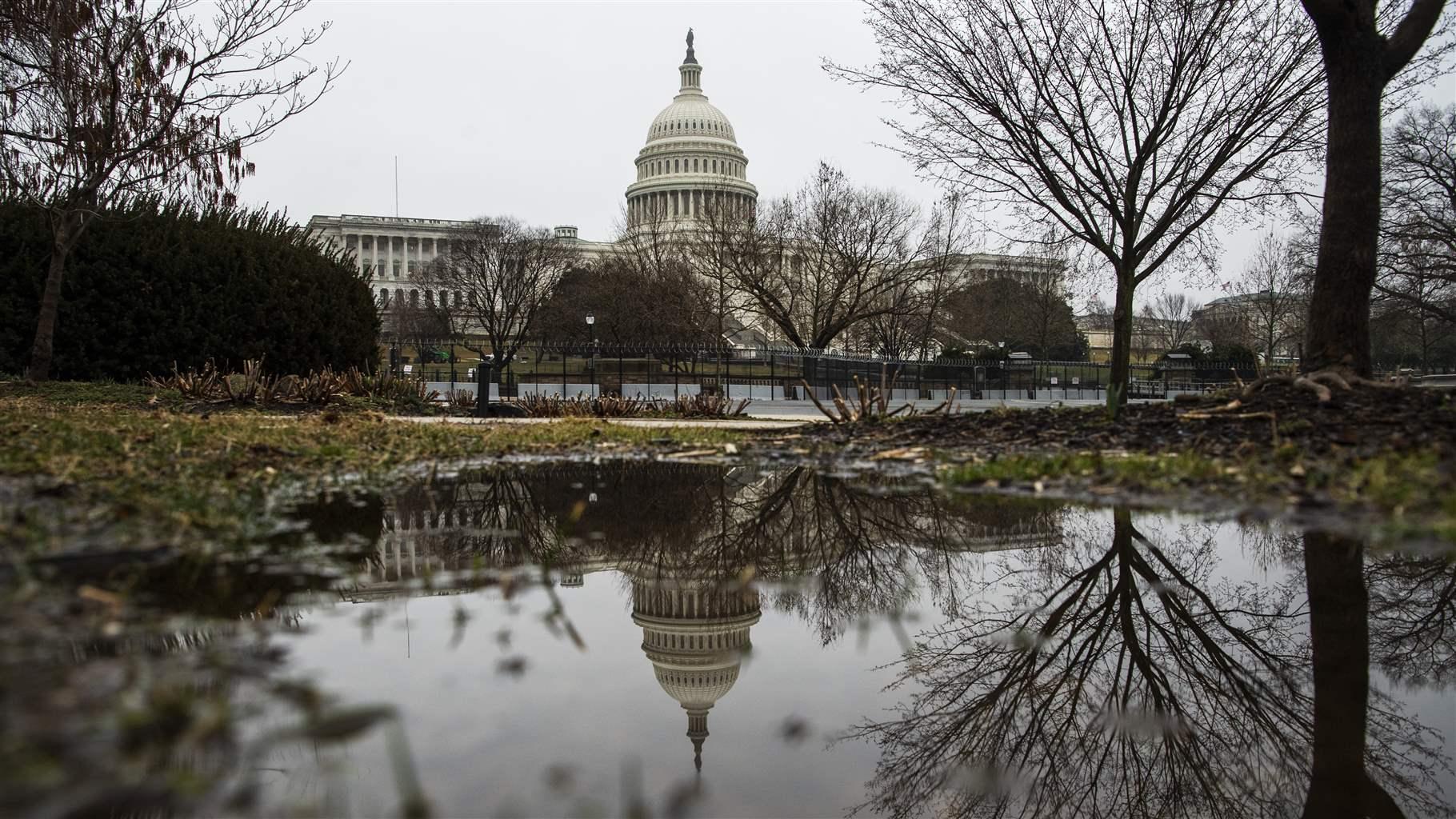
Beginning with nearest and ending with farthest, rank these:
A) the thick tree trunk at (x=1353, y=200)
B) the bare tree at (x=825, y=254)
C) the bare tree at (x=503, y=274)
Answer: the thick tree trunk at (x=1353, y=200)
the bare tree at (x=825, y=254)
the bare tree at (x=503, y=274)

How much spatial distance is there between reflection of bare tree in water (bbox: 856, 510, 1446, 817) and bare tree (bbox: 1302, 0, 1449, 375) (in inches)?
261

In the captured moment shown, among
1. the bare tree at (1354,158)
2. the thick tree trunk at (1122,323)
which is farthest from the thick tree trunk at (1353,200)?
the thick tree trunk at (1122,323)

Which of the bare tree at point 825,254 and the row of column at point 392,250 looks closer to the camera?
the bare tree at point 825,254

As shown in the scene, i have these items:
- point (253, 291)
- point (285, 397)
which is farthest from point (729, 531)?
point (253, 291)

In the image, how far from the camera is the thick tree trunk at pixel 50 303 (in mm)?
14844

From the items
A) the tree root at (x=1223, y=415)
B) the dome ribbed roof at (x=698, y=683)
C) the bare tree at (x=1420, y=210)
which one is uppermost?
the bare tree at (x=1420, y=210)

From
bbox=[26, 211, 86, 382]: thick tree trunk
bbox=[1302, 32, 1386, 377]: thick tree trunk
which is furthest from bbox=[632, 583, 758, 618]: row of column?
bbox=[26, 211, 86, 382]: thick tree trunk

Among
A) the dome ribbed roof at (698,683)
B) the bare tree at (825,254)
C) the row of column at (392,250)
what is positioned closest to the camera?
the dome ribbed roof at (698,683)

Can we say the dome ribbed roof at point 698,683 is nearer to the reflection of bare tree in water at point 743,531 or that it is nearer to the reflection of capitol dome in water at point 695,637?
the reflection of capitol dome in water at point 695,637

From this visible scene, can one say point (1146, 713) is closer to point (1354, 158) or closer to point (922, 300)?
point (1354, 158)

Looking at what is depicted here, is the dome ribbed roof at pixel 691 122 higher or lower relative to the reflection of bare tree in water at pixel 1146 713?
higher

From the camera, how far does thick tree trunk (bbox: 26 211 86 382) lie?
1484 centimetres

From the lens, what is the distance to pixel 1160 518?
4.30 metres

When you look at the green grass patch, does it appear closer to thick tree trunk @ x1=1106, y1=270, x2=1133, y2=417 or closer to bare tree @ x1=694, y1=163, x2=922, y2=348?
thick tree trunk @ x1=1106, y1=270, x2=1133, y2=417
